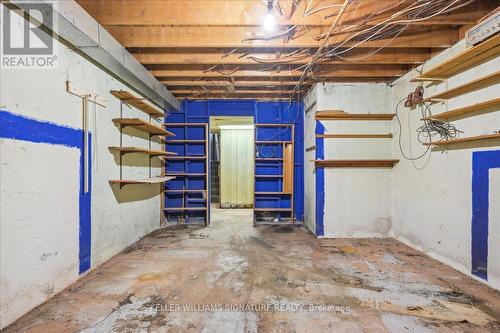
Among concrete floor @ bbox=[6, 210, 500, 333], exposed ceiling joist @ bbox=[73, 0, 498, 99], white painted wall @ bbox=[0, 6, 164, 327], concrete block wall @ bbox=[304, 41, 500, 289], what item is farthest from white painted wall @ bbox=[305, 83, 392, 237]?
white painted wall @ bbox=[0, 6, 164, 327]

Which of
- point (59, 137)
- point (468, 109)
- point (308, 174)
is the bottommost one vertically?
point (308, 174)

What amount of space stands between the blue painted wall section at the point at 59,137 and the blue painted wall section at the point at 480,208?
4.23 metres

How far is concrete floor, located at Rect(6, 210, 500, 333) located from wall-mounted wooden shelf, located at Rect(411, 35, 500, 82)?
230cm

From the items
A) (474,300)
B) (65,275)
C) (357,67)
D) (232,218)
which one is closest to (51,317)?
(65,275)

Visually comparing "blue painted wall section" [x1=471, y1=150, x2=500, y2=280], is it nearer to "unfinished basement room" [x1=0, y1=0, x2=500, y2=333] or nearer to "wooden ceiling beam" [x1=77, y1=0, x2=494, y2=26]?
"unfinished basement room" [x1=0, y1=0, x2=500, y2=333]

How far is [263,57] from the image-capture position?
3.52m

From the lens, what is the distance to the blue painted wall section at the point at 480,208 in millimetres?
2588

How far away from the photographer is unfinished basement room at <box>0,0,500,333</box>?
2062mm

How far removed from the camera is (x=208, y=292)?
2459 mm

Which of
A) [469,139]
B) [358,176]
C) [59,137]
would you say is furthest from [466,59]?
[59,137]

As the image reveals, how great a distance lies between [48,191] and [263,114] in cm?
419

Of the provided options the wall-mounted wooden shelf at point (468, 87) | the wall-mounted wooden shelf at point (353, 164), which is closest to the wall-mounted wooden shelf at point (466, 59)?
the wall-mounted wooden shelf at point (468, 87)

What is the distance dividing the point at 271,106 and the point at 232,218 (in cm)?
275

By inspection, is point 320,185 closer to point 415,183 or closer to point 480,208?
point 415,183
